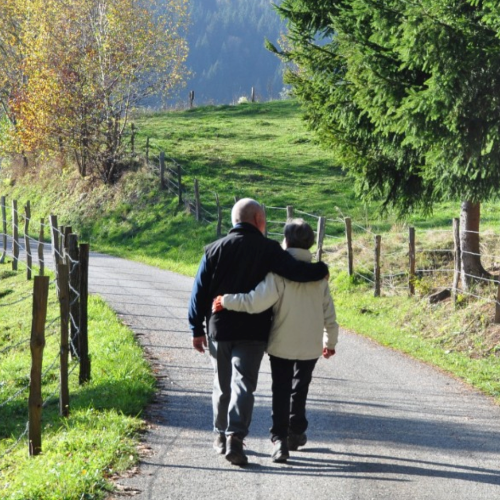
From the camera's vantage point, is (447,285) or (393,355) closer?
(393,355)

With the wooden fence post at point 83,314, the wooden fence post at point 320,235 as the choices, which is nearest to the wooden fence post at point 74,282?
the wooden fence post at point 83,314

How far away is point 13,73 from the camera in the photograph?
135 feet

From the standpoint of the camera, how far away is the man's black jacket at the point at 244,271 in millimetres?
6828

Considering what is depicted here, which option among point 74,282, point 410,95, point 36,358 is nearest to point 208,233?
point 410,95

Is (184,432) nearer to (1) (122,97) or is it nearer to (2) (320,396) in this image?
(2) (320,396)

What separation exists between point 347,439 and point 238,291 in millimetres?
1896

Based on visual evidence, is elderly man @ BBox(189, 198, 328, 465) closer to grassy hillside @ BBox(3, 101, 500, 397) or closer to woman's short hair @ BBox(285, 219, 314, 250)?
woman's short hair @ BBox(285, 219, 314, 250)

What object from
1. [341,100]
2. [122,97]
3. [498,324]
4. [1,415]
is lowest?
[1,415]

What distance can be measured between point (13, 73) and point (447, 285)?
31.1 metres

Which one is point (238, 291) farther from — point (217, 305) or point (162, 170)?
point (162, 170)

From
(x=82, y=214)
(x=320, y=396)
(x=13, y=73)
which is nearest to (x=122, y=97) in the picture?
(x=82, y=214)

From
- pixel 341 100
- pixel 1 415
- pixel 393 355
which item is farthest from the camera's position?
pixel 341 100

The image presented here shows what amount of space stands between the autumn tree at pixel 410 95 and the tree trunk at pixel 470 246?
0.02 m

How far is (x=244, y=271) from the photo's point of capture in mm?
6859
